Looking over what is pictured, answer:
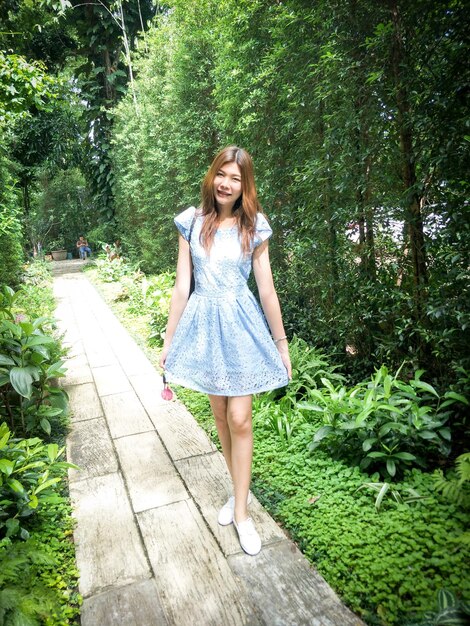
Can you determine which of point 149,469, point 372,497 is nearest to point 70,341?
point 149,469

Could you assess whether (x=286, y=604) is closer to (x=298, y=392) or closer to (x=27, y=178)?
(x=298, y=392)

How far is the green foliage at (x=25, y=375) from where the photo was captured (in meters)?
2.72

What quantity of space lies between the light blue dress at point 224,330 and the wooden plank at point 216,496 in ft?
2.48

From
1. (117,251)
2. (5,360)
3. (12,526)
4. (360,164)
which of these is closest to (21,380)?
(5,360)

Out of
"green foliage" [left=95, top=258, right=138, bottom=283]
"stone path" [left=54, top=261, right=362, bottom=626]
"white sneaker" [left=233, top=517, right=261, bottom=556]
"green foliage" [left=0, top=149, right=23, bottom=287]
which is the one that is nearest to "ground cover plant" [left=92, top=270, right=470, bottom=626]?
"stone path" [left=54, top=261, right=362, bottom=626]

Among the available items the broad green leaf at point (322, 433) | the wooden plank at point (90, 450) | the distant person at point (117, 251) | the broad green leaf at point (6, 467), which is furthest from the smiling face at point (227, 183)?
the distant person at point (117, 251)

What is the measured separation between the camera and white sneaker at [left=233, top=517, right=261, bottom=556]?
6.63 feet

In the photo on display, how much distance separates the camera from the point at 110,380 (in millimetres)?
4621

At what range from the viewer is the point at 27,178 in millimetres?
16859

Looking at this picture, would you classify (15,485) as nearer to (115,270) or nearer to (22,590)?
(22,590)

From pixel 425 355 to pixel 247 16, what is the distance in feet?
12.5

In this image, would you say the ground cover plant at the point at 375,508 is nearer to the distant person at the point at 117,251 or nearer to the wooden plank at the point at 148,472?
the wooden plank at the point at 148,472

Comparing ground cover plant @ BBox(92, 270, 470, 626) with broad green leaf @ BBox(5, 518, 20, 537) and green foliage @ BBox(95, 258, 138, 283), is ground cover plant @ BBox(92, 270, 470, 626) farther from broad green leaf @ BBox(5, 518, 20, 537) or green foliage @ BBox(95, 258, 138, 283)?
green foliage @ BBox(95, 258, 138, 283)

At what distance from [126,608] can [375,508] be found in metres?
1.29
